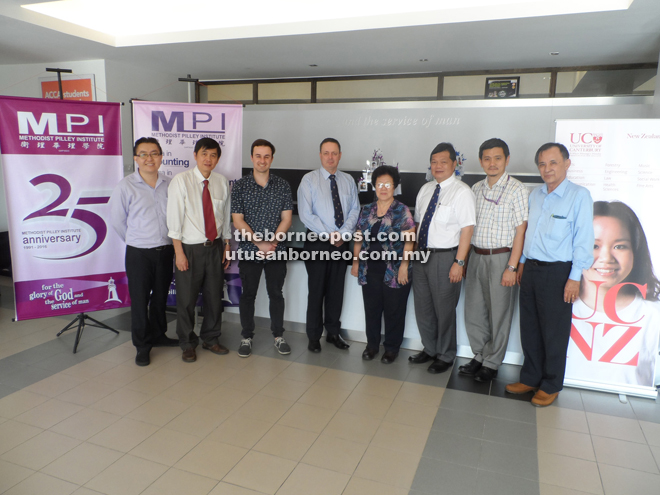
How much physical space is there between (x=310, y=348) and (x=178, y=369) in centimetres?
105

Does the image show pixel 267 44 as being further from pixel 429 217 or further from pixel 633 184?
pixel 633 184

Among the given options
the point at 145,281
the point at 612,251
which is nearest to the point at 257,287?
the point at 145,281

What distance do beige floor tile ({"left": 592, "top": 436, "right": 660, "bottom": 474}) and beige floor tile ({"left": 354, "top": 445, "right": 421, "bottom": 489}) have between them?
102cm

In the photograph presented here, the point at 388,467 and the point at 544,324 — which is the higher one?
the point at 544,324

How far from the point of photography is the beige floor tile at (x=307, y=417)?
275cm

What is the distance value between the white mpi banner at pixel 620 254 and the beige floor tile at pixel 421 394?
1.07 meters

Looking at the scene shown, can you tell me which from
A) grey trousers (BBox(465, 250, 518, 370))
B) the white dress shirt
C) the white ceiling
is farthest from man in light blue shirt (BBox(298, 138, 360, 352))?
the white ceiling

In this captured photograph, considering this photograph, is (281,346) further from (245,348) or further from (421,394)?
(421,394)

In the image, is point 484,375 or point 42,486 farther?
point 484,375

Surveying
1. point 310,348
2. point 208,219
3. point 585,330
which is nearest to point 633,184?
point 585,330

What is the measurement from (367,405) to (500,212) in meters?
1.56

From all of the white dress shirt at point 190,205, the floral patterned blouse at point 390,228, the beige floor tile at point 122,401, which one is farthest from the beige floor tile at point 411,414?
the white dress shirt at point 190,205

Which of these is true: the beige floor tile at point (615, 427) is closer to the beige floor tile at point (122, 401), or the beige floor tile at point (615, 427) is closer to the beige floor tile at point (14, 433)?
the beige floor tile at point (122, 401)

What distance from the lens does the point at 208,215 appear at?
3.56 metres
